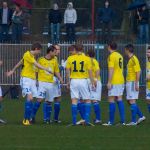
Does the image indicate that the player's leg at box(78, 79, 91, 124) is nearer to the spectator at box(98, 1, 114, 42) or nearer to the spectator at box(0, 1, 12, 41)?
the spectator at box(0, 1, 12, 41)

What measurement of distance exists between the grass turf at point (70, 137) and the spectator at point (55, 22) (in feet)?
52.1

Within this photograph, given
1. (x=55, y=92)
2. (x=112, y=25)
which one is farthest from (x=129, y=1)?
(x=55, y=92)

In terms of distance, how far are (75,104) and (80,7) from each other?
22742 mm

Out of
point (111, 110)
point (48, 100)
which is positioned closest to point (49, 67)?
point (48, 100)

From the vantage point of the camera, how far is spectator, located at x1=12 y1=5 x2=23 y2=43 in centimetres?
4042

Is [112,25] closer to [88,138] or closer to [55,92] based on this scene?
[55,92]

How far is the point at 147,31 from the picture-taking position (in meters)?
40.8

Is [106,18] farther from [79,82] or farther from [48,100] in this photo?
[79,82]

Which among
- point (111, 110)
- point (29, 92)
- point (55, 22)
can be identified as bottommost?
point (111, 110)

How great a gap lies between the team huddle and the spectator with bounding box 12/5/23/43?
15.5m

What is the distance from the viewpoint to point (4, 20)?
133 feet

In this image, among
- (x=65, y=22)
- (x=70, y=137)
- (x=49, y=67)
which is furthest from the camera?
(x=65, y=22)

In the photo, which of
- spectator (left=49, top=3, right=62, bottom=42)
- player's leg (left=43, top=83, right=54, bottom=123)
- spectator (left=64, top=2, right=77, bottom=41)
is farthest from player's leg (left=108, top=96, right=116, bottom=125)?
spectator (left=64, top=2, right=77, bottom=41)

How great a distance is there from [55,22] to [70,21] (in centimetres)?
84
